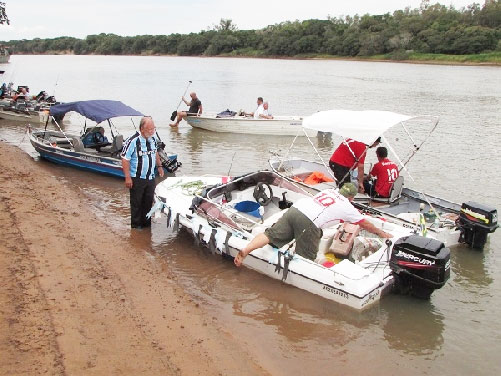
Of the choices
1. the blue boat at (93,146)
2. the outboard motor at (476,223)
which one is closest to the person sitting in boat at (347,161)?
the outboard motor at (476,223)

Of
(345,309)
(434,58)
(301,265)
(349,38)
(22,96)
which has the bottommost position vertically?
(345,309)

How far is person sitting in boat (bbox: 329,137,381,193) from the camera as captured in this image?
9.91 meters

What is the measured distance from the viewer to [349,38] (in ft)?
268

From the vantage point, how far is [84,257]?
718 centimetres

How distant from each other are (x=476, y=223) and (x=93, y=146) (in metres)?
9.63

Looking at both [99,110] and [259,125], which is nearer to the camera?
[99,110]

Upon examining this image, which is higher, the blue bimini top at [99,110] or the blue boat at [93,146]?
the blue bimini top at [99,110]

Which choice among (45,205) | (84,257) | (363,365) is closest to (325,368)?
(363,365)

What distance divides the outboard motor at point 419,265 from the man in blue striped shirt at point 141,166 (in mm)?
4063

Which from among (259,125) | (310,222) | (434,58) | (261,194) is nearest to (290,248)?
(310,222)

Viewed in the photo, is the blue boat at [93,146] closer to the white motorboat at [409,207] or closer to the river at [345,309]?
the river at [345,309]

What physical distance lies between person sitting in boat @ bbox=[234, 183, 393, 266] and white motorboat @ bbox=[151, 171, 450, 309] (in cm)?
20

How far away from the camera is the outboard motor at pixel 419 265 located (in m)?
6.33

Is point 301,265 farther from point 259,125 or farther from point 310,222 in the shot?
point 259,125
